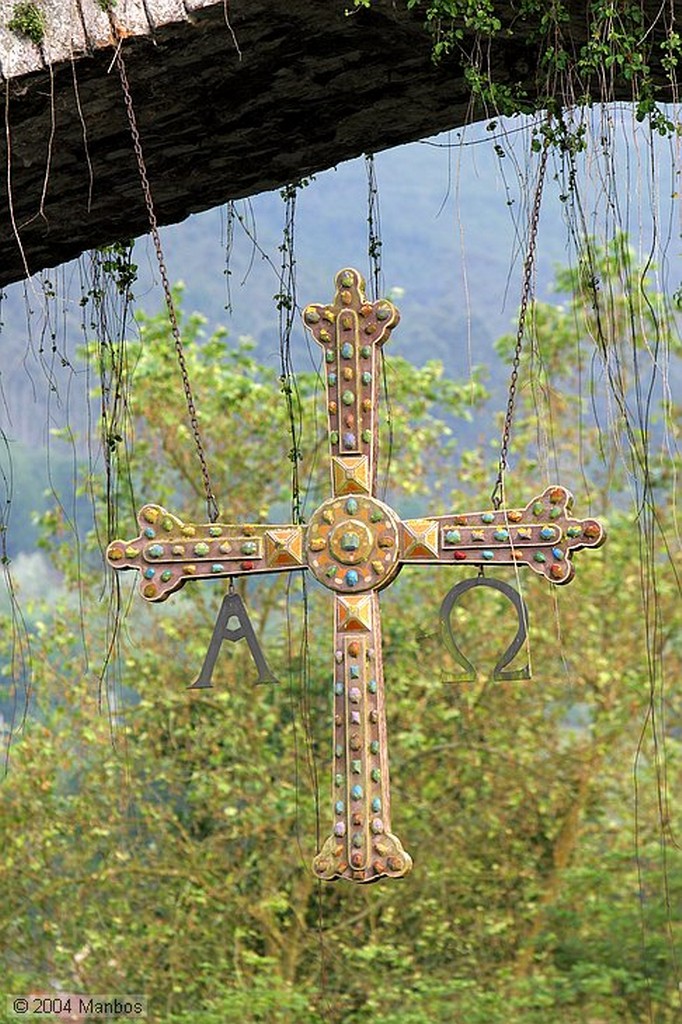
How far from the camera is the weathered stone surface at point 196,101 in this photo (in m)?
2.12

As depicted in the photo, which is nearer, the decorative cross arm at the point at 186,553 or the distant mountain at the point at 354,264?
the decorative cross arm at the point at 186,553

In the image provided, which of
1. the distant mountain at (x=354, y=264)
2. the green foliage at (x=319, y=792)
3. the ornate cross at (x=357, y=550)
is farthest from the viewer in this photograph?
the distant mountain at (x=354, y=264)

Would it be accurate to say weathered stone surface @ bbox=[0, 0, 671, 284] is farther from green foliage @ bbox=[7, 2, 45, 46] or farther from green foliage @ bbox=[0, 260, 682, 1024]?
green foliage @ bbox=[0, 260, 682, 1024]

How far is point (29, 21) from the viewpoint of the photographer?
212 cm

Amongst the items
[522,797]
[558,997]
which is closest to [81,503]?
[522,797]

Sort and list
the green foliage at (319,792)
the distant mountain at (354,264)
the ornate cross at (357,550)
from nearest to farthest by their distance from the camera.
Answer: the ornate cross at (357,550), the green foliage at (319,792), the distant mountain at (354,264)

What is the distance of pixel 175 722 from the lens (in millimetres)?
6512

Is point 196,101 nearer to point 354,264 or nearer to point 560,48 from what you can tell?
point 560,48

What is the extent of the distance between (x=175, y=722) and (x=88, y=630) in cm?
50

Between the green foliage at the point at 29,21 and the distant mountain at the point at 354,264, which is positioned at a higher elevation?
the distant mountain at the point at 354,264

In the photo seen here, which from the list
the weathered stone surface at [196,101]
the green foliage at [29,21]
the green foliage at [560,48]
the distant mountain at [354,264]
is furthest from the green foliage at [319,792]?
the green foliage at [29,21]

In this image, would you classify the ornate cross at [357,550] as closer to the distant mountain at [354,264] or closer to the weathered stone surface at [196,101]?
the weathered stone surface at [196,101]

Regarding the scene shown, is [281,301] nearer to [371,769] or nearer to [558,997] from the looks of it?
[371,769]

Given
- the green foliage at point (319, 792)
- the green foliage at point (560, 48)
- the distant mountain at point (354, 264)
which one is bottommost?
the green foliage at point (319, 792)
